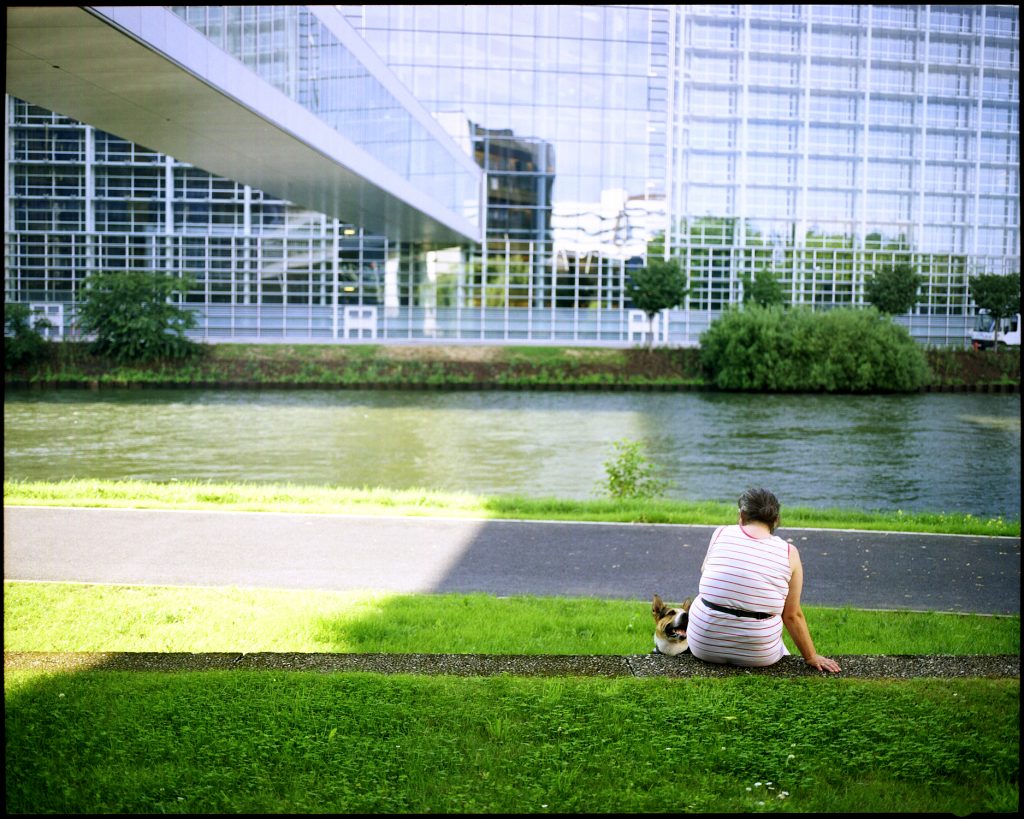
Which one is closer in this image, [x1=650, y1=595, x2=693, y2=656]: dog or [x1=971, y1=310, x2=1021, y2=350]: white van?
[x1=650, y1=595, x2=693, y2=656]: dog

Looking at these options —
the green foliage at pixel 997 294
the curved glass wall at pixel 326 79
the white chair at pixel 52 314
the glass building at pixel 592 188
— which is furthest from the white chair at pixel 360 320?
the green foliage at pixel 997 294

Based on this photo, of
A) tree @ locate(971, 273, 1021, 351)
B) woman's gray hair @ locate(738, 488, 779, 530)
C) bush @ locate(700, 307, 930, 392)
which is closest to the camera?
woman's gray hair @ locate(738, 488, 779, 530)

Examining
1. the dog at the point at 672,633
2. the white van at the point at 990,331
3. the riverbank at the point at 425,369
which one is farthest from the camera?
the white van at the point at 990,331

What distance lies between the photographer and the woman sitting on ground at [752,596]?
507 cm

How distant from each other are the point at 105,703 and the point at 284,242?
45.5 meters

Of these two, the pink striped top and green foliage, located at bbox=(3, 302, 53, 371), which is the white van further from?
the pink striped top

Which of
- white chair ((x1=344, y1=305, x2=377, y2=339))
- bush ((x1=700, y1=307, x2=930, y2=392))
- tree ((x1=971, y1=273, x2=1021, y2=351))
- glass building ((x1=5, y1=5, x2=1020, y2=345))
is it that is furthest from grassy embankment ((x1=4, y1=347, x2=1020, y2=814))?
tree ((x1=971, y1=273, x2=1021, y2=351))

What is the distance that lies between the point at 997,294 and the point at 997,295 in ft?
0.14

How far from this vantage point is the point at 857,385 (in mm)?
39469

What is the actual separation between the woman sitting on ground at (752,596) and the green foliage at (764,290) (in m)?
41.0

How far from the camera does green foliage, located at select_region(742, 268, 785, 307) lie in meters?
45.9

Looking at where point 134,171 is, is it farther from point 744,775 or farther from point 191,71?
point 744,775

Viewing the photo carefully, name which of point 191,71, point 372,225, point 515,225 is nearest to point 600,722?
point 191,71

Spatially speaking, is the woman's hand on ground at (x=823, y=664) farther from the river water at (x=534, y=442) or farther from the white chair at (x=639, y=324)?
the white chair at (x=639, y=324)
